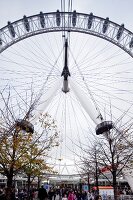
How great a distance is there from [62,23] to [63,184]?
54.3m

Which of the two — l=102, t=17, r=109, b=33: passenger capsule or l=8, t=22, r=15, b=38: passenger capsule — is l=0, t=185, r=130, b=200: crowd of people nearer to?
l=8, t=22, r=15, b=38: passenger capsule

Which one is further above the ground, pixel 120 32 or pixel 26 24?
pixel 26 24

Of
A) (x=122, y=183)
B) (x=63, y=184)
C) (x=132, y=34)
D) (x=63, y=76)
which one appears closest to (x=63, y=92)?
(x=63, y=76)

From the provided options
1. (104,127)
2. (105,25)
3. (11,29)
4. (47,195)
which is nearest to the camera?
(47,195)

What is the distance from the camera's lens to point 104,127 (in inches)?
1212

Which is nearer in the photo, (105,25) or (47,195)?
(47,195)

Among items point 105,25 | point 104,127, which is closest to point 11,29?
point 105,25

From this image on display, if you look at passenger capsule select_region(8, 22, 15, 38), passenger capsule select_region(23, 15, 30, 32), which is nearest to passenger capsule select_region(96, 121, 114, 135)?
passenger capsule select_region(23, 15, 30, 32)

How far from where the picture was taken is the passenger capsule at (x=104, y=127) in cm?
3044

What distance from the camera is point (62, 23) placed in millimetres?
33312

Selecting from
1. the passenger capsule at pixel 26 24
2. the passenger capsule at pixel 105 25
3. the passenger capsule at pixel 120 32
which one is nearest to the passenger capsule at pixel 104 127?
the passenger capsule at pixel 120 32

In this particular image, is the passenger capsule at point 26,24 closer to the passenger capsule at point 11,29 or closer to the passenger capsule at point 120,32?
the passenger capsule at point 11,29

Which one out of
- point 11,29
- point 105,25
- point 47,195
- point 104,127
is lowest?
point 47,195

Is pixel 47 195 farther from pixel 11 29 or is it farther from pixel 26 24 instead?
pixel 26 24
